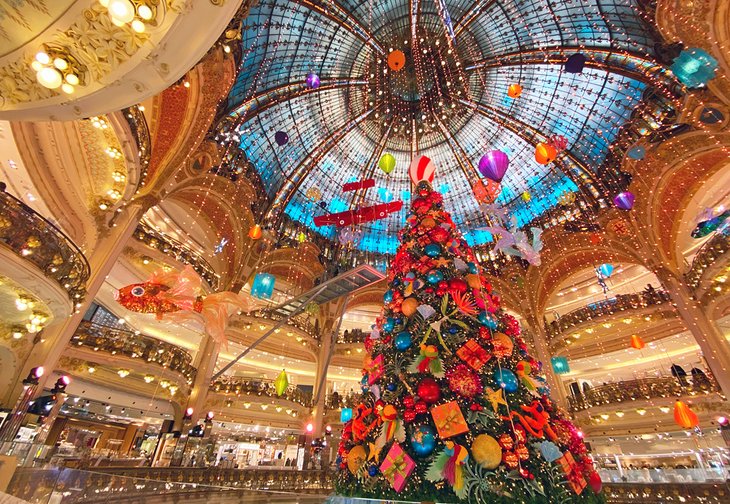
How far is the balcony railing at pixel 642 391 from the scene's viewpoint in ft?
46.6

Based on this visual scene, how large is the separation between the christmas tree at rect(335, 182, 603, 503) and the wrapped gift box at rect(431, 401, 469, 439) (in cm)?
1

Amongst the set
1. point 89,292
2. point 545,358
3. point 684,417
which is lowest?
point 684,417

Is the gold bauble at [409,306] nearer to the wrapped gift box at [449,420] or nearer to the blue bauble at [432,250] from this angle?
the blue bauble at [432,250]

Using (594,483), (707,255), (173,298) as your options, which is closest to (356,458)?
(594,483)

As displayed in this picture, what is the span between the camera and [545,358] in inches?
722

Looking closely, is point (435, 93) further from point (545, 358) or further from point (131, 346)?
point (131, 346)

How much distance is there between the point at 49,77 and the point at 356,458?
530cm

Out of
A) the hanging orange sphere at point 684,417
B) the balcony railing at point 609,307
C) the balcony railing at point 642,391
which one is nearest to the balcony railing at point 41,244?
the hanging orange sphere at point 684,417

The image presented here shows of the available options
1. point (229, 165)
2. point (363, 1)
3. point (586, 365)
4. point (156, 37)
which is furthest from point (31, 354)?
point (586, 365)

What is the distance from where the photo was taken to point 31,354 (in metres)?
9.58

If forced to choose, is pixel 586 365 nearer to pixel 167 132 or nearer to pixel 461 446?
pixel 461 446

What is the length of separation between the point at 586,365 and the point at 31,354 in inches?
1086

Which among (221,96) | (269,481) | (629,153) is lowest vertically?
(269,481)

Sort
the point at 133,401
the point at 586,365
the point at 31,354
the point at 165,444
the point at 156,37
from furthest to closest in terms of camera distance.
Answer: the point at 586,365
the point at 133,401
the point at 165,444
the point at 31,354
the point at 156,37
